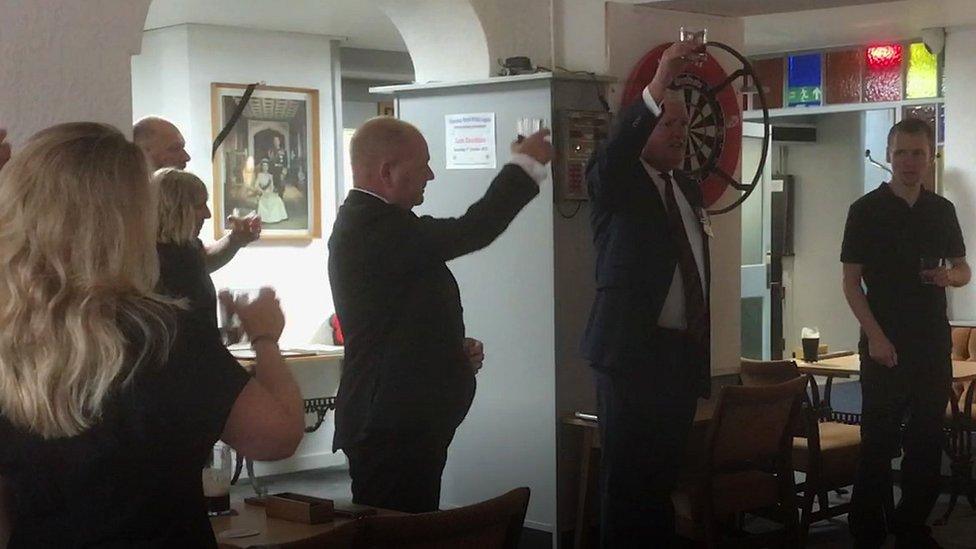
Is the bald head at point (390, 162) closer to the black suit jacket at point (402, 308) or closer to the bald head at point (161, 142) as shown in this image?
the black suit jacket at point (402, 308)

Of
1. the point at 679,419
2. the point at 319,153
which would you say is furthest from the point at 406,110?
the point at 319,153

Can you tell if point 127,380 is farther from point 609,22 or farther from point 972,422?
point 972,422

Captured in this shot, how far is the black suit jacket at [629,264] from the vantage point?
407 centimetres

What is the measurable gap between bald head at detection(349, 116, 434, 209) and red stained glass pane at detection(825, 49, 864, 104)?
647 cm

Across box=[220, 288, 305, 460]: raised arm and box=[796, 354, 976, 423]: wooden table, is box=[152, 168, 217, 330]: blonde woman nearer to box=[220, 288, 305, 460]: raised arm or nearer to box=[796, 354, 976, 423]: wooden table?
box=[220, 288, 305, 460]: raised arm

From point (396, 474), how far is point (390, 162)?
0.79m

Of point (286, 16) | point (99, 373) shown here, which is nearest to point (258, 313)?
point (99, 373)

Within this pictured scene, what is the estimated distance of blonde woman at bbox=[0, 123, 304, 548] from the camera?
1.80 meters

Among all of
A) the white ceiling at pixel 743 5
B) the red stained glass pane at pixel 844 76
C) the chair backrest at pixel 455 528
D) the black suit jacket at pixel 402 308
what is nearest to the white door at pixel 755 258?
the red stained glass pane at pixel 844 76

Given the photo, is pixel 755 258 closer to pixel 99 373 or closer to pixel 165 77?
pixel 165 77

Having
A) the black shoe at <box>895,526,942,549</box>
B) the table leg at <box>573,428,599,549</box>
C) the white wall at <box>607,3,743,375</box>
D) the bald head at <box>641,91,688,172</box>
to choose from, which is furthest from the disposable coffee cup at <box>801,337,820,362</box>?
the bald head at <box>641,91,688,172</box>

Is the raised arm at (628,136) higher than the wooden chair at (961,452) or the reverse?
higher

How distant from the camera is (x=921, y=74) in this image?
8.98 meters

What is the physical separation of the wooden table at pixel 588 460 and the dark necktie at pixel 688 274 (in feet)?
2.73
